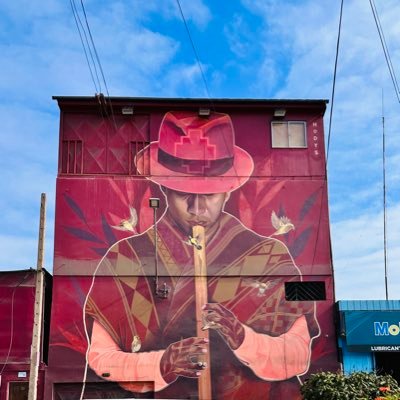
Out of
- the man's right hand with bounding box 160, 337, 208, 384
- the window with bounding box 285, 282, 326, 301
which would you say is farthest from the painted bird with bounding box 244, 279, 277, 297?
the man's right hand with bounding box 160, 337, 208, 384

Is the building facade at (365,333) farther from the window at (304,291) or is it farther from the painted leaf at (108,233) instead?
the painted leaf at (108,233)

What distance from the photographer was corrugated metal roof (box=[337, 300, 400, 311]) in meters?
21.9

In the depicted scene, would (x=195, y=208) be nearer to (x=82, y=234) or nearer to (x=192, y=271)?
(x=192, y=271)

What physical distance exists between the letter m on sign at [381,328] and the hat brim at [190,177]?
22.1 ft

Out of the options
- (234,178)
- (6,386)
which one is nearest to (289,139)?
(234,178)

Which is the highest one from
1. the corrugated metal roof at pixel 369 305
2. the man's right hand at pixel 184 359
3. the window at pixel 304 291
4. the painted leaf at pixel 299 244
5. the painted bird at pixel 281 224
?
the painted bird at pixel 281 224

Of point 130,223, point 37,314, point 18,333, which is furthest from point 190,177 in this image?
point 18,333

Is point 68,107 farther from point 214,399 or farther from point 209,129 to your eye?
point 214,399

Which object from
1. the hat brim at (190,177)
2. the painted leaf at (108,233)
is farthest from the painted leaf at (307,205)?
the painted leaf at (108,233)

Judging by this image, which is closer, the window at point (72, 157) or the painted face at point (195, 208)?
the painted face at point (195, 208)

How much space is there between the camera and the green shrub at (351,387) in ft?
50.1

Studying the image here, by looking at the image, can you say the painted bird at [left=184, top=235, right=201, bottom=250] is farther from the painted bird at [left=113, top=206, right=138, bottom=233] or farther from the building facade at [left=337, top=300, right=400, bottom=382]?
the building facade at [left=337, top=300, right=400, bottom=382]

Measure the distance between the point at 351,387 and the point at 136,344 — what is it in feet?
27.3

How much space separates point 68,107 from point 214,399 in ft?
37.5
